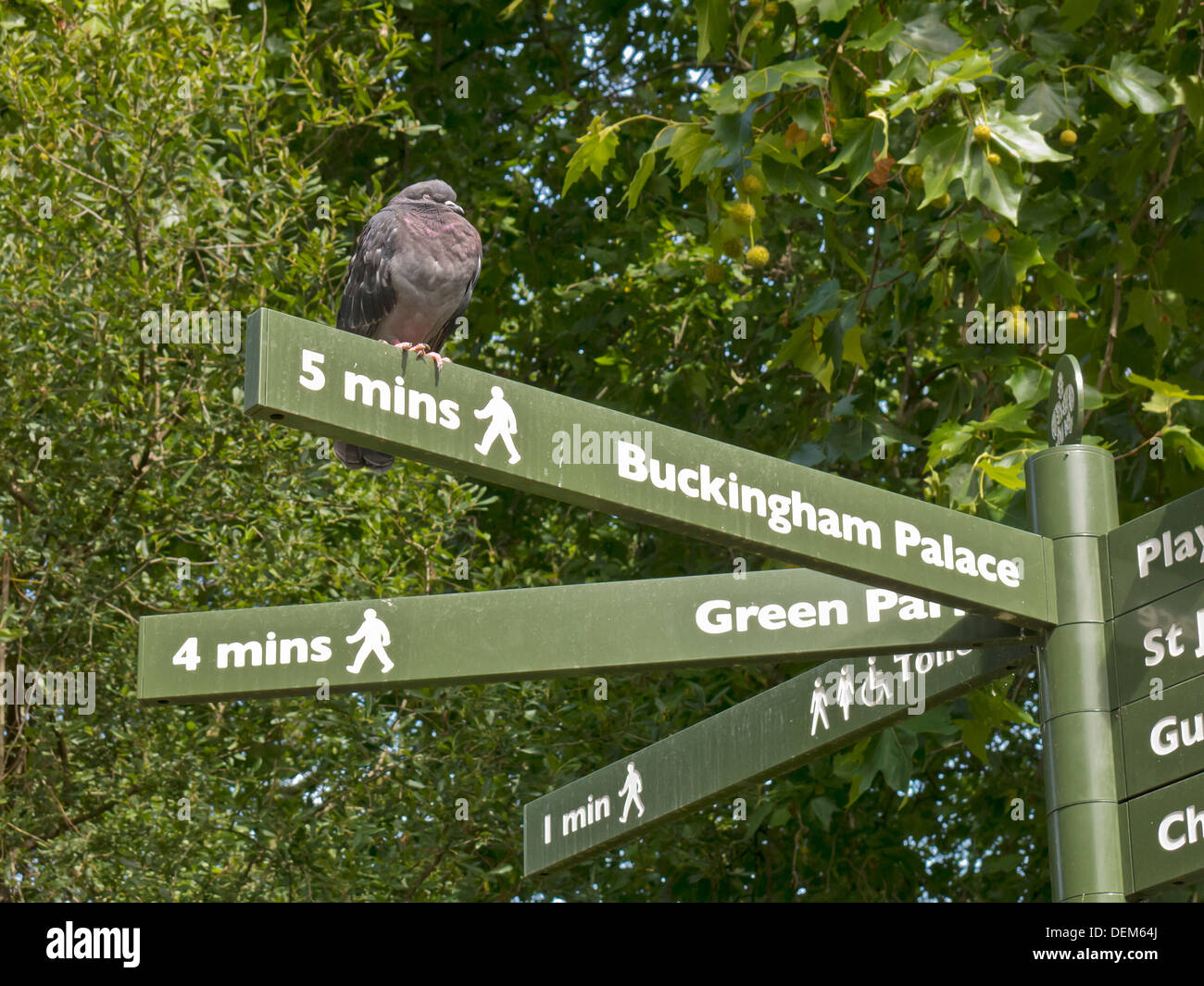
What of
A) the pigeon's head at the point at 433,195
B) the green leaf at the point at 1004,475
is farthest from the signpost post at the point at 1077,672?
the pigeon's head at the point at 433,195

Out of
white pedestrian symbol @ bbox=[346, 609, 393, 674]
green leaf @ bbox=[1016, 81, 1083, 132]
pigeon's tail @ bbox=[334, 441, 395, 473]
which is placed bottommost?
white pedestrian symbol @ bbox=[346, 609, 393, 674]

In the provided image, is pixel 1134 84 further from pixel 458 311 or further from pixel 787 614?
pixel 787 614

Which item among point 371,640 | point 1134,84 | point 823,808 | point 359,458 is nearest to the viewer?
point 371,640

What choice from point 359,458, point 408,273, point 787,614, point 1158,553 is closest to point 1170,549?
point 1158,553

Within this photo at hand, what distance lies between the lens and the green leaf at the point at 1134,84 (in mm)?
4645

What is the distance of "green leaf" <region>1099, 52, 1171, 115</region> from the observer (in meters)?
4.64

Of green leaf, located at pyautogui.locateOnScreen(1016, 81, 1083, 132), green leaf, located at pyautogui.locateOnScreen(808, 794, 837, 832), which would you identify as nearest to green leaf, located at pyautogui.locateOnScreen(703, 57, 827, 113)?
green leaf, located at pyautogui.locateOnScreen(1016, 81, 1083, 132)

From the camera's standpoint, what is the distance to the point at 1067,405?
9.59ft

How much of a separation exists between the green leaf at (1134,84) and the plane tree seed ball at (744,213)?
1040mm

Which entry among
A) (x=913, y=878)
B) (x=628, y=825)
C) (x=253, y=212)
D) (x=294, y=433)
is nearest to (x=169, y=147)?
(x=253, y=212)

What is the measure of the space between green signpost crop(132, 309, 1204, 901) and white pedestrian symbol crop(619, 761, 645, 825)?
0.13 feet

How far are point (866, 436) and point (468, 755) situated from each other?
2.11 meters

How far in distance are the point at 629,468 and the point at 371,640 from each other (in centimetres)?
64

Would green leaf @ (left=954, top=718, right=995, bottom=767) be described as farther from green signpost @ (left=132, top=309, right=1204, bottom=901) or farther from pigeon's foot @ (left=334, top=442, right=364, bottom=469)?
pigeon's foot @ (left=334, top=442, right=364, bottom=469)
